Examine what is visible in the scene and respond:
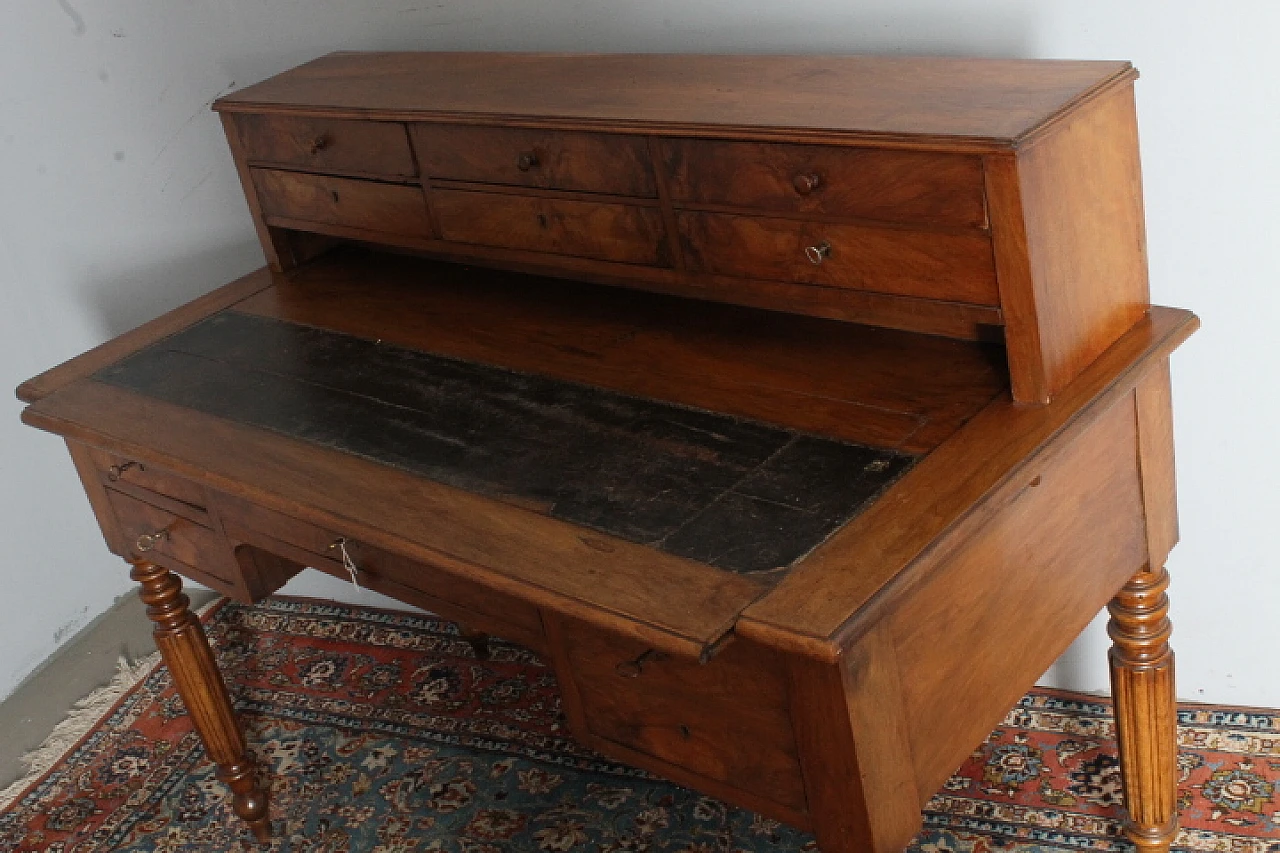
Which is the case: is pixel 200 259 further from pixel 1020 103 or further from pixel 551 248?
pixel 1020 103

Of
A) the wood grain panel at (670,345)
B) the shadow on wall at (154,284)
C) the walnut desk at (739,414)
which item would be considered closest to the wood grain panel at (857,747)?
the walnut desk at (739,414)

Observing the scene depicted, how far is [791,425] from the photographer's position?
181cm

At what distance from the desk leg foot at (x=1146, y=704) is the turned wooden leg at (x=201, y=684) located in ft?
5.12

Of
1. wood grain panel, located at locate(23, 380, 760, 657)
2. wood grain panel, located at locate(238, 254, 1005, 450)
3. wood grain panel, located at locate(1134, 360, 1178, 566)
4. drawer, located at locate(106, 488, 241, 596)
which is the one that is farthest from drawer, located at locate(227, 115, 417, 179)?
wood grain panel, located at locate(1134, 360, 1178, 566)

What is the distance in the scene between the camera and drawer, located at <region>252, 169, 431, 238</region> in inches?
93.2

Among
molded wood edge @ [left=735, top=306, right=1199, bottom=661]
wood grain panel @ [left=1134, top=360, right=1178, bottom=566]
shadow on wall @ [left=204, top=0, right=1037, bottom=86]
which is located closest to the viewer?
molded wood edge @ [left=735, top=306, right=1199, bottom=661]

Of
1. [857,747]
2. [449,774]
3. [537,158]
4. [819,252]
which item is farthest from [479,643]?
[857,747]

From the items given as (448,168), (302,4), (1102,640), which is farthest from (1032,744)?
(302,4)

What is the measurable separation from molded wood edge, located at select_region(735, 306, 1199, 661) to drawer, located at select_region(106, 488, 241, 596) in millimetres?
1116

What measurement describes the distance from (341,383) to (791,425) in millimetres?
741

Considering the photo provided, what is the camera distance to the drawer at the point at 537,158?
1.98m

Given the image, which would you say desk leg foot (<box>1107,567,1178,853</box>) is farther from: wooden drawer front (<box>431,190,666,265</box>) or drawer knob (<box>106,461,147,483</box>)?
drawer knob (<box>106,461,147,483</box>)

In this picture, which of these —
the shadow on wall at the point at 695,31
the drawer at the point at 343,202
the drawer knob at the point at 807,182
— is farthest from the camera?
the drawer at the point at 343,202

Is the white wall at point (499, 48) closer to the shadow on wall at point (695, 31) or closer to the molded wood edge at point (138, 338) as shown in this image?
the shadow on wall at point (695, 31)
